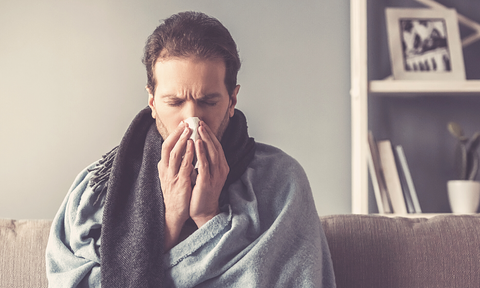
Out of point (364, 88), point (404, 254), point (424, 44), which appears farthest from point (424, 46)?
point (404, 254)

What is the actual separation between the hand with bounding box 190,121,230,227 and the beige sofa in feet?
1.20

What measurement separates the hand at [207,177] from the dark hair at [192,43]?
0.16 metres

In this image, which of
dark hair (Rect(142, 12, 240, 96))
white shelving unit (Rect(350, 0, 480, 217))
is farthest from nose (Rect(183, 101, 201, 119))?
white shelving unit (Rect(350, 0, 480, 217))

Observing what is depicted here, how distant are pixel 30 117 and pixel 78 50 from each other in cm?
33

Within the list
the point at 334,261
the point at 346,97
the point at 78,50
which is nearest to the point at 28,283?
the point at 334,261

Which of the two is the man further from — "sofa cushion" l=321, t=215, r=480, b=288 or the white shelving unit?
the white shelving unit

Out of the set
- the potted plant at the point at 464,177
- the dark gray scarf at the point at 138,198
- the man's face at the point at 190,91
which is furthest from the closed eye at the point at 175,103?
the potted plant at the point at 464,177

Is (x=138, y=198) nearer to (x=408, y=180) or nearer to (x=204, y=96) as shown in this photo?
(x=204, y=96)

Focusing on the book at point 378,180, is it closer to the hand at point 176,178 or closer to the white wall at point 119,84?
the white wall at point 119,84

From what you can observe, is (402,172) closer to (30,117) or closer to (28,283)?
(28,283)

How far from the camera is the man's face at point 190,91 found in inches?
38.9

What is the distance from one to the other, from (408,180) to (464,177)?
0.21 metres

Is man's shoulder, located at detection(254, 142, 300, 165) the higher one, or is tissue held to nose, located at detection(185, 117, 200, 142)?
tissue held to nose, located at detection(185, 117, 200, 142)

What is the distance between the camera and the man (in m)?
0.95
